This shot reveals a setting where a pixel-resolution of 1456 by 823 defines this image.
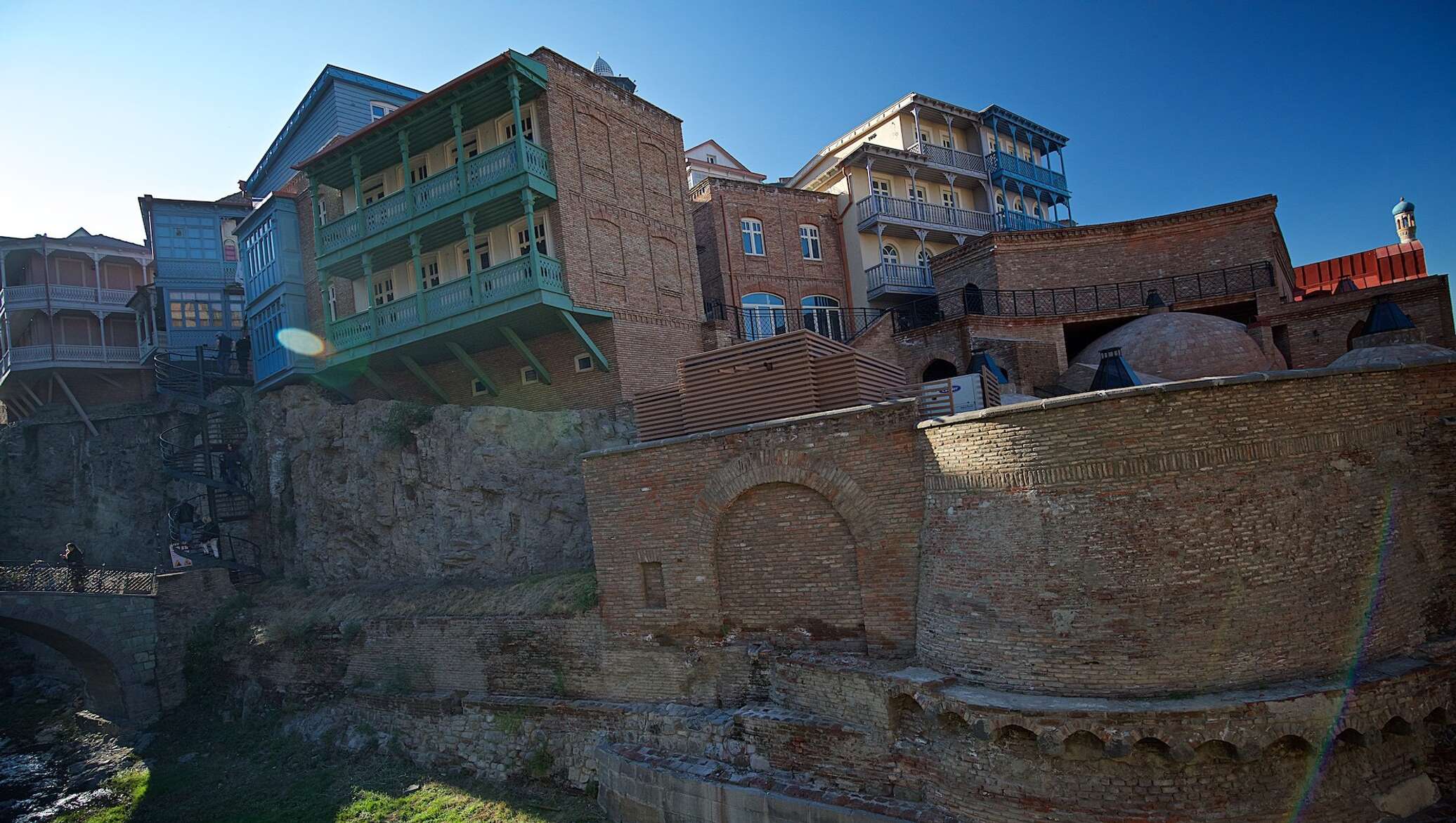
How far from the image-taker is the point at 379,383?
74.7ft

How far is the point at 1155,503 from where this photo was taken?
29.6ft

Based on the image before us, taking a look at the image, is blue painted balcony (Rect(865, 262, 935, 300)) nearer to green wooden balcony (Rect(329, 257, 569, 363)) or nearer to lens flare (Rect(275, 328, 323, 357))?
green wooden balcony (Rect(329, 257, 569, 363))

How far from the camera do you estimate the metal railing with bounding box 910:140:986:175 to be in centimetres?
3228

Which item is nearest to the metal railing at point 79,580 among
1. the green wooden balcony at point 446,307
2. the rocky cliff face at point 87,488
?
the rocky cliff face at point 87,488

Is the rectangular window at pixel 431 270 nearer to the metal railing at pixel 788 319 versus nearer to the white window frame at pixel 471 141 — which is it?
the white window frame at pixel 471 141

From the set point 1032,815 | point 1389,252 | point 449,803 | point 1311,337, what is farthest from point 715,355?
point 1389,252

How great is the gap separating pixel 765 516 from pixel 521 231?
1159 centimetres

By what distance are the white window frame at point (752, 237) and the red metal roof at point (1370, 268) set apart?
80.2ft

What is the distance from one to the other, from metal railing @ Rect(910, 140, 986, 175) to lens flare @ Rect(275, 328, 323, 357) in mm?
23276

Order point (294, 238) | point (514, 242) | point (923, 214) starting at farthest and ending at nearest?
point (923, 214) → point (294, 238) → point (514, 242)

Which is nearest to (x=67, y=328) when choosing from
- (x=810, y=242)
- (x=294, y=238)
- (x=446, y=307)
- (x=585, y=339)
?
(x=294, y=238)

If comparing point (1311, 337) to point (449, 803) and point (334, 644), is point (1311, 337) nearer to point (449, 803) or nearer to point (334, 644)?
point (449, 803)

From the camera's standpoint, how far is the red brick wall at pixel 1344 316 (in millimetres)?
20422

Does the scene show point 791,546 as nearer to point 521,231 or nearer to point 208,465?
point 521,231
